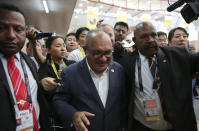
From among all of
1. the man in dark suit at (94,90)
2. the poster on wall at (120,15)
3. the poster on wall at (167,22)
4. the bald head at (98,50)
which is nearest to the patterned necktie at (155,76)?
the man in dark suit at (94,90)

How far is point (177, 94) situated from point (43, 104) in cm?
120

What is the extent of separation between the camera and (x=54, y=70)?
2.04 m

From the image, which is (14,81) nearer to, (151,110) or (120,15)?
(151,110)

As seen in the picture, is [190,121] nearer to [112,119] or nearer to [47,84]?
[112,119]

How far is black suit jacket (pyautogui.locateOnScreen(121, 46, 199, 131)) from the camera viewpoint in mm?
1382

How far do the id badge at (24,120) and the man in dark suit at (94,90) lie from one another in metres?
0.24

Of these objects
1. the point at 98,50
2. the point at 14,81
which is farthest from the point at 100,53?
the point at 14,81

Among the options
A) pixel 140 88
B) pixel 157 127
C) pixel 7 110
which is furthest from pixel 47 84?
pixel 157 127

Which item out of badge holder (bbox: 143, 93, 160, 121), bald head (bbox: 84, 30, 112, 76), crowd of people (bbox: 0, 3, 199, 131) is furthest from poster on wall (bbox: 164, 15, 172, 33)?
bald head (bbox: 84, 30, 112, 76)

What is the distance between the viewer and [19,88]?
1.12 m

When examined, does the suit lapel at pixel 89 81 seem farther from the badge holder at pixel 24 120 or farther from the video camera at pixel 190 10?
the video camera at pixel 190 10

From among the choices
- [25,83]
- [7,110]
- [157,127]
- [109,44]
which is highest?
[109,44]

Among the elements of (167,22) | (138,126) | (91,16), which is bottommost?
(138,126)

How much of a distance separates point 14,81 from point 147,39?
131cm
